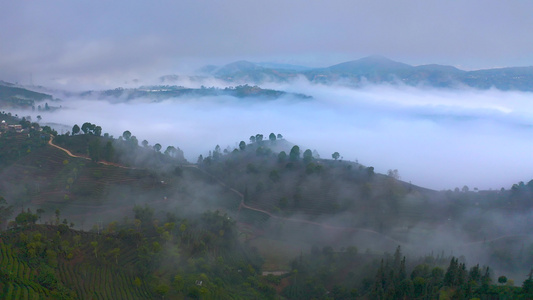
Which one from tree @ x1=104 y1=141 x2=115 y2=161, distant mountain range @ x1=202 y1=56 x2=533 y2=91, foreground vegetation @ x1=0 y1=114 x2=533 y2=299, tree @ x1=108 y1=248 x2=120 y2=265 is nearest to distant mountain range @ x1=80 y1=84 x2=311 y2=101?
distant mountain range @ x1=202 y1=56 x2=533 y2=91

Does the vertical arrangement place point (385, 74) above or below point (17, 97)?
above

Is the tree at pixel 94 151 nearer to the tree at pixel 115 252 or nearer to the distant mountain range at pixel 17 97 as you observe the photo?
the tree at pixel 115 252

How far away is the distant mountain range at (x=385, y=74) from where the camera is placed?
82.3 m

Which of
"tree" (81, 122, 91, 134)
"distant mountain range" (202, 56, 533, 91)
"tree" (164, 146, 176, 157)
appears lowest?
"tree" (164, 146, 176, 157)

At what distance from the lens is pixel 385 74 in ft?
353

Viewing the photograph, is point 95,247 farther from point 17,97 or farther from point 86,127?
point 17,97

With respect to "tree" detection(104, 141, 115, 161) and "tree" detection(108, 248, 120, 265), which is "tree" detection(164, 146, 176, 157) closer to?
"tree" detection(104, 141, 115, 161)

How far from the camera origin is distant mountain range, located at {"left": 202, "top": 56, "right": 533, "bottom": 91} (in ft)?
270

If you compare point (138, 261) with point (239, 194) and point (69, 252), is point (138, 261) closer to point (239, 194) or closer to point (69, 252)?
point (69, 252)

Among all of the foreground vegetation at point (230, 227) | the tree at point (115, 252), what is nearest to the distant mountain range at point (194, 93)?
the foreground vegetation at point (230, 227)

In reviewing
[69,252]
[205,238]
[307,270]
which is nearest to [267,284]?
[307,270]

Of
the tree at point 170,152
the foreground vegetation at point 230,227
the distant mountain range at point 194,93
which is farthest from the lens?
the distant mountain range at point 194,93

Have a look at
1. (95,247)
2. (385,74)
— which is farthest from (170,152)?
(385,74)

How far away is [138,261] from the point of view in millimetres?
21156
